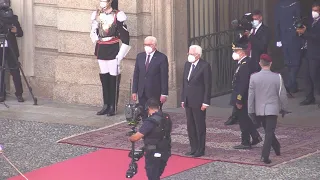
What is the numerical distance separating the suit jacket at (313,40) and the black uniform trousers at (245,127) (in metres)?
3.31

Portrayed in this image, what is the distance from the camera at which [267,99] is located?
14.7 m

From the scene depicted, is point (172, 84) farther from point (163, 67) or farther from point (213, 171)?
point (213, 171)

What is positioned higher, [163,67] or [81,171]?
[163,67]

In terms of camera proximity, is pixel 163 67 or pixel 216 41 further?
pixel 216 41

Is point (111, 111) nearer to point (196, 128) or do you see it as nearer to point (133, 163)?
point (196, 128)

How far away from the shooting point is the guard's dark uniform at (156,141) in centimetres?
1295

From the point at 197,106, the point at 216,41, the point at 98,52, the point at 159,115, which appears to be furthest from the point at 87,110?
the point at 159,115

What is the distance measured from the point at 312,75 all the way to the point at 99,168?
5504 mm

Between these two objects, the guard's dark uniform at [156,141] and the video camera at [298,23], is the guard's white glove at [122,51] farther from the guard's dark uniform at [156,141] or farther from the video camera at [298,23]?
the guard's dark uniform at [156,141]

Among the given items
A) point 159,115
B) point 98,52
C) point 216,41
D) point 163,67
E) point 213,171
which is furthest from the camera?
point 216,41

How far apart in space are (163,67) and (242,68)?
1470 millimetres

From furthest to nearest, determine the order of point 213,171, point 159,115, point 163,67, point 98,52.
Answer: point 98,52 < point 163,67 < point 213,171 < point 159,115

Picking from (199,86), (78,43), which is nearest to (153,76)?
(199,86)

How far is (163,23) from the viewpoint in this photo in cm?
1891
